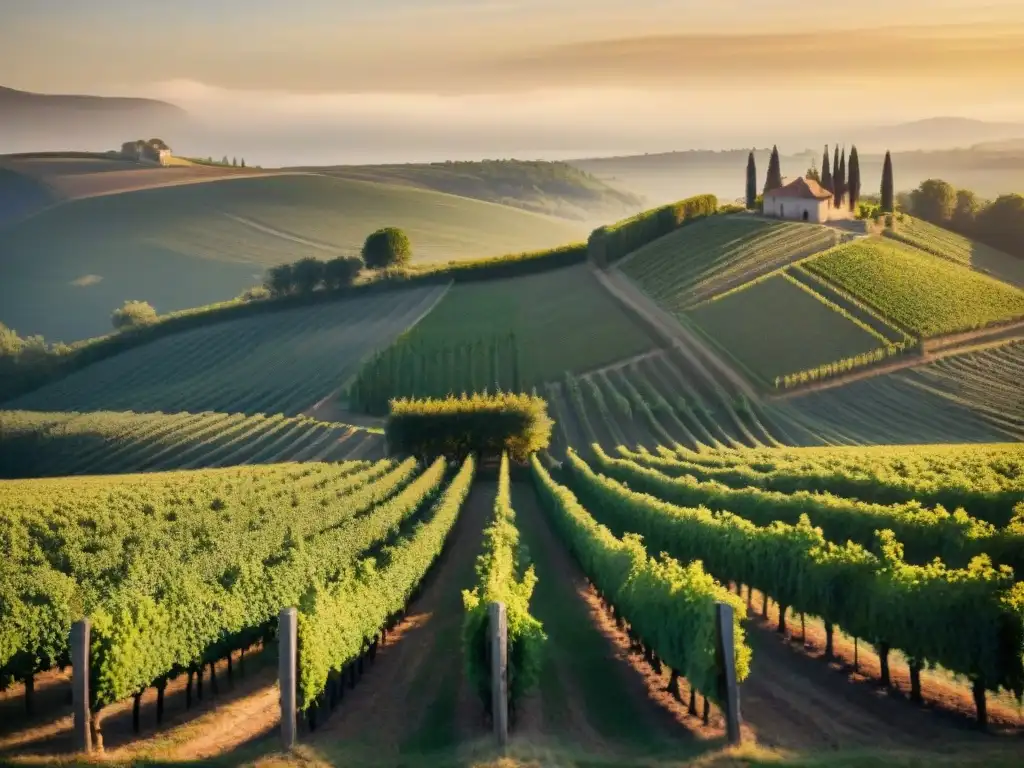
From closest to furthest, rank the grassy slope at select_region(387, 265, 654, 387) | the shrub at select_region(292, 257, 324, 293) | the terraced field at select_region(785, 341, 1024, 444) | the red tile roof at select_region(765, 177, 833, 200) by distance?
the terraced field at select_region(785, 341, 1024, 444) → the grassy slope at select_region(387, 265, 654, 387) → the red tile roof at select_region(765, 177, 833, 200) → the shrub at select_region(292, 257, 324, 293)

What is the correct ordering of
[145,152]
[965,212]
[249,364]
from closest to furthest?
[249,364]
[965,212]
[145,152]

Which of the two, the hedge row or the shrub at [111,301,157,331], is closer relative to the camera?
the hedge row

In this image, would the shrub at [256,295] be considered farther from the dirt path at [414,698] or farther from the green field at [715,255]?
the dirt path at [414,698]

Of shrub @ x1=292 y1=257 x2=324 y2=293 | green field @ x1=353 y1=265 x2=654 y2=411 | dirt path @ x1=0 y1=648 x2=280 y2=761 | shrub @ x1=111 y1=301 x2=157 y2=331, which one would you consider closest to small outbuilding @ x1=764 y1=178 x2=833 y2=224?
green field @ x1=353 y1=265 x2=654 y2=411

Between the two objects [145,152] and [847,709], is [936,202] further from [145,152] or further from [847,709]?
[145,152]

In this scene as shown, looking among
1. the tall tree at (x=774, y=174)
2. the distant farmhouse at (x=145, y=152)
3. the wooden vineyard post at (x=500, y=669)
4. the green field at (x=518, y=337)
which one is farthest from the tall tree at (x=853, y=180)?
the distant farmhouse at (x=145, y=152)

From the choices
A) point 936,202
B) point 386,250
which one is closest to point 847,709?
point 386,250

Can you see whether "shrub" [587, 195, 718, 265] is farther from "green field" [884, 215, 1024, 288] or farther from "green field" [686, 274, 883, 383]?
"green field" [686, 274, 883, 383]
